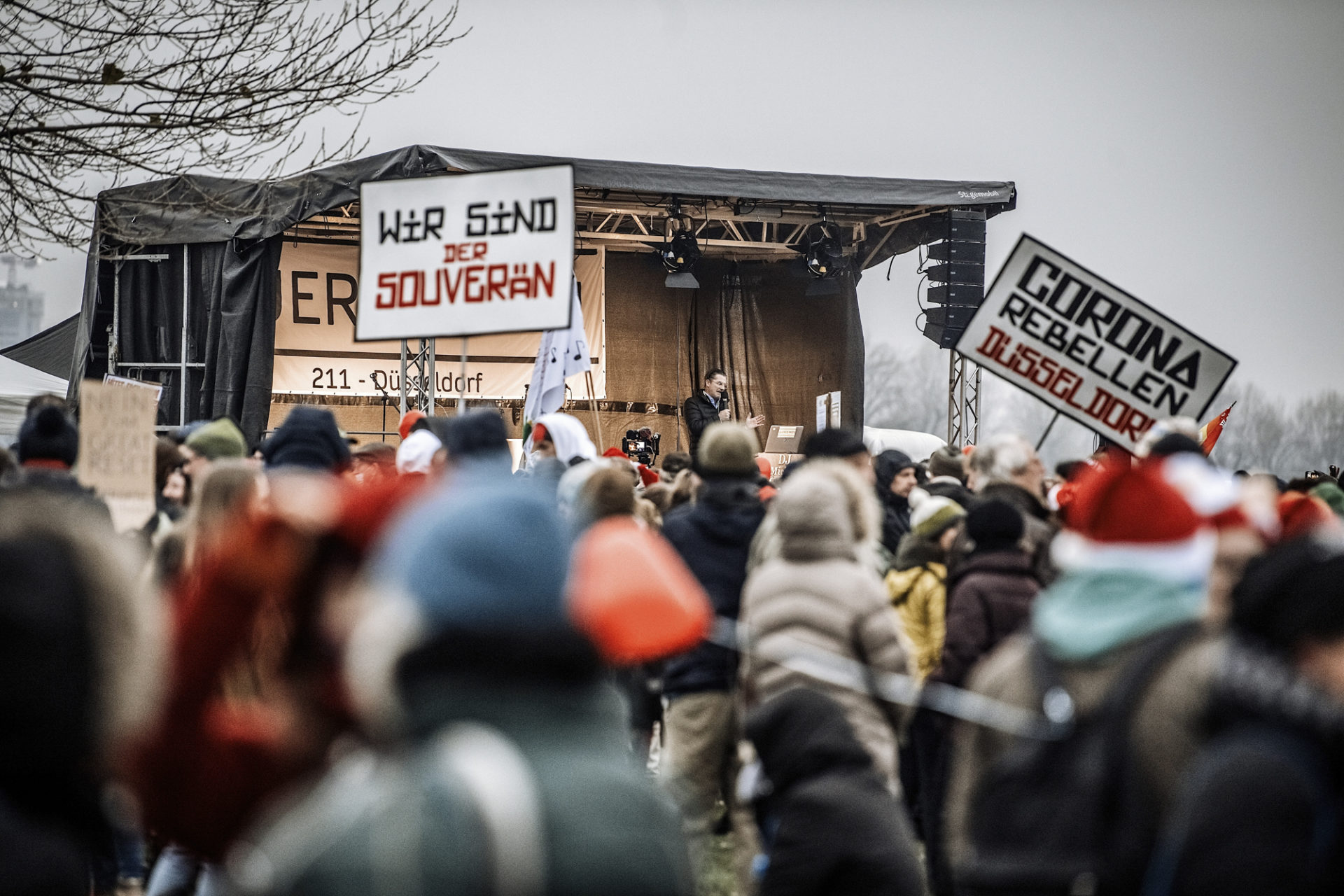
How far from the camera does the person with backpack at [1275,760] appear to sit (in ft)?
6.25

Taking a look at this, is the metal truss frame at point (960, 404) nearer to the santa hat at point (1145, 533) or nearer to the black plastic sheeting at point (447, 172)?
the black plastic sheeting at point (447, 172)

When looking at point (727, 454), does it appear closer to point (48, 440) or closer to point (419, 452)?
point (419, 452)

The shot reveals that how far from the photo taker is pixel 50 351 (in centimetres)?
1962

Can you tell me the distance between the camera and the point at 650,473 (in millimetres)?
11758

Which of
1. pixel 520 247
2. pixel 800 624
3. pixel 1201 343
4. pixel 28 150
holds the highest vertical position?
pixel 28 150

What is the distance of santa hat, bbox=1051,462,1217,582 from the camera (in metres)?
2.47

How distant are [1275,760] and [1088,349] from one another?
193 inches

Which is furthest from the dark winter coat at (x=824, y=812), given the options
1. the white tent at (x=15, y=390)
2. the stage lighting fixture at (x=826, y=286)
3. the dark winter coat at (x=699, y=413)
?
the stage lighting fixture at (x=826, y=286)

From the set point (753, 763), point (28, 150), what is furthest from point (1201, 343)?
point (28, 150)

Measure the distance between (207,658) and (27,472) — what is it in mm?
3197

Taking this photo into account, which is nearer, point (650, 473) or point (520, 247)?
point (520, 247)

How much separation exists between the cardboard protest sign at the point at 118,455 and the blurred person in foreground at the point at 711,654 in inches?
85.0

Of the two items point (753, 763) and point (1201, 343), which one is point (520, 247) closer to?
point (1201, 343)

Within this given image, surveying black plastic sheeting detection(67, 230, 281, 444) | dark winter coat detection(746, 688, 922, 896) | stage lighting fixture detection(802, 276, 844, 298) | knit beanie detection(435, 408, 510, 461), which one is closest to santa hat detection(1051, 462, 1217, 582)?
dark winter coat detection(746, 688, 922, 896)
